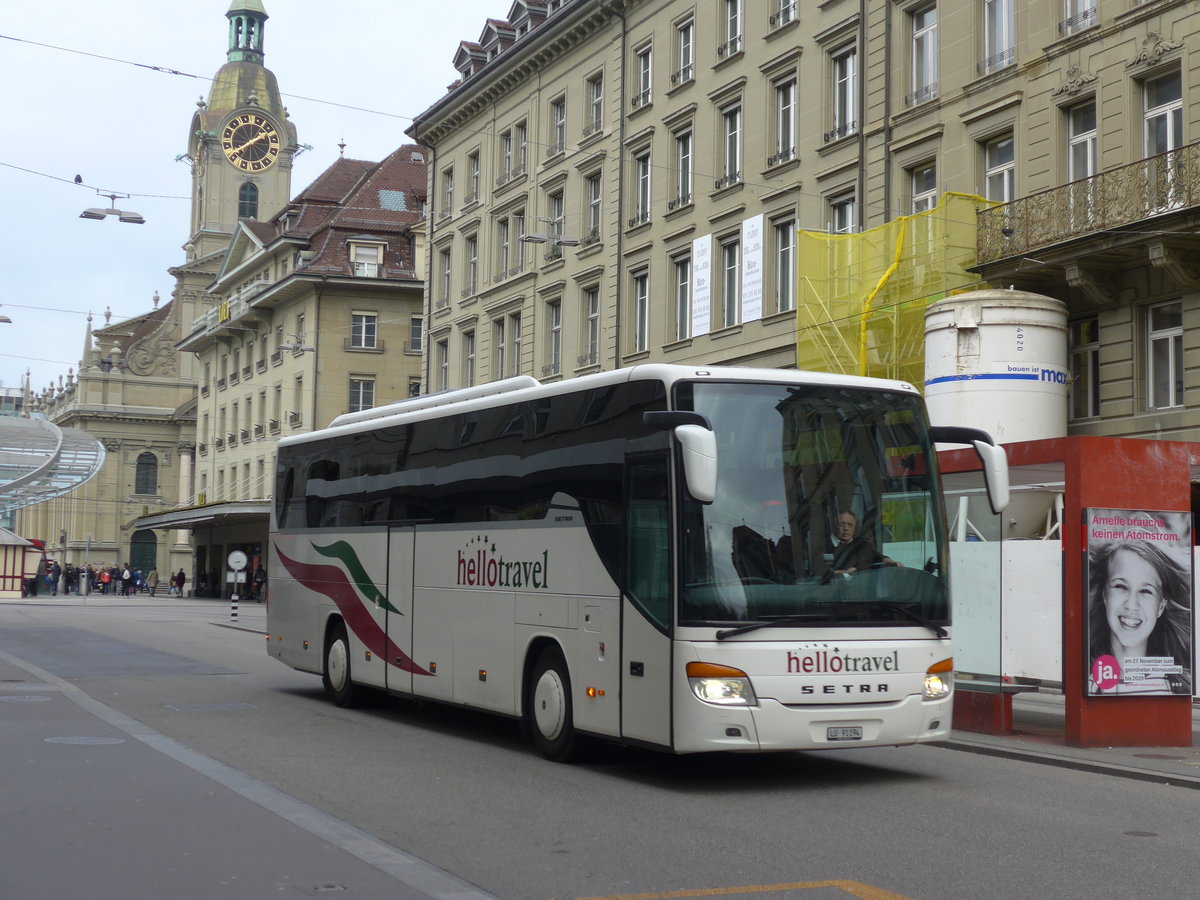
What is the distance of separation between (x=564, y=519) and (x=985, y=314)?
13.3m

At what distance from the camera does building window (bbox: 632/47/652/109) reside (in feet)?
125

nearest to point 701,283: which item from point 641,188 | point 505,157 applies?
point 641,188

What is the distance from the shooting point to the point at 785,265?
105 feet

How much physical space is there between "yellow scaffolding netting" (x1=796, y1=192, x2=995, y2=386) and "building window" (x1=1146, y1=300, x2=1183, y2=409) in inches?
129

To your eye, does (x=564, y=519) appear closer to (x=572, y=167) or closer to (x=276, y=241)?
(x=572, y=167)

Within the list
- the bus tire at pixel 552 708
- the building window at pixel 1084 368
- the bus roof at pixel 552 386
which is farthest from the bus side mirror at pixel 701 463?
the building window at pixel 1084 368

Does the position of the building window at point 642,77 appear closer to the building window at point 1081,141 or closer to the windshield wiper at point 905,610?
the building window at point 1081,141

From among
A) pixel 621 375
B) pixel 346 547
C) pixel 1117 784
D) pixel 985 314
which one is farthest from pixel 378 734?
pixel 985 314

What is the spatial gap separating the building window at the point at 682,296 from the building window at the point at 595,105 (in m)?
5.99

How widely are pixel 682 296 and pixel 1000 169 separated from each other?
1107 cm

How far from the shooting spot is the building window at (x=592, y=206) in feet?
131

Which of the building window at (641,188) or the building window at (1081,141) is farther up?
the building window at (641,188)

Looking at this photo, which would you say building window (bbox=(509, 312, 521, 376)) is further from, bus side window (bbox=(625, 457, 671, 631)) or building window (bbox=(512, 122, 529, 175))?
bus side window (bbox=(625, 457, 671, 631))

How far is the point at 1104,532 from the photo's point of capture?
45.2 feet
